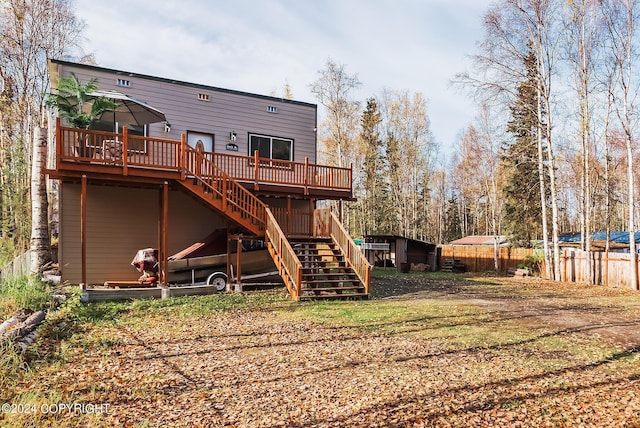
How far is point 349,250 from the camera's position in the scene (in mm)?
12344

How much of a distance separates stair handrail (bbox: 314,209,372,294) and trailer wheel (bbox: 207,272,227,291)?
3512 millimetres

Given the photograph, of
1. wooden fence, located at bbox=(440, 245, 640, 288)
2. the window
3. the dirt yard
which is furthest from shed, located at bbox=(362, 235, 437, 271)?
the dirt yard

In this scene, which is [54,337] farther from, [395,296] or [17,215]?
[17,215]

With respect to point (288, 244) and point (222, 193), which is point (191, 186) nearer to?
point (222, 193)

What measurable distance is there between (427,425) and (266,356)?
2.72 meters

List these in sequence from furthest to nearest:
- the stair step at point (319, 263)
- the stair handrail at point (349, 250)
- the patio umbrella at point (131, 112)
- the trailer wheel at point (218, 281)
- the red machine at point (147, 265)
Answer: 1. the trailer wheel at point (218, 281)
2. the stair step at point (319, 263)
3. the red machine at point (147, 265)
4. the patio umbrella at point (131, 112)
5. the stair handrail at point (349, 250)

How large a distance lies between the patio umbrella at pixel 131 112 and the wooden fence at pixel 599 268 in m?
16.8

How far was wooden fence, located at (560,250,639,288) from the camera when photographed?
52.5ft

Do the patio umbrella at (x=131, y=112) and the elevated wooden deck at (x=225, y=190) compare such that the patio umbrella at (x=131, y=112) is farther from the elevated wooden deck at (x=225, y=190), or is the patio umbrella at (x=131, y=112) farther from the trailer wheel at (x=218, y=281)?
the trailer wheel at (x=218, y=281)

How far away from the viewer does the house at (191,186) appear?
1118 centimetres

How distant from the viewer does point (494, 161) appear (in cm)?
3209

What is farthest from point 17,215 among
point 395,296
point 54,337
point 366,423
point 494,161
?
point 494,161

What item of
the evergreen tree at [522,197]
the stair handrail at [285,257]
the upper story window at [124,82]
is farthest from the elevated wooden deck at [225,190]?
the evergreen tree at [522,197]

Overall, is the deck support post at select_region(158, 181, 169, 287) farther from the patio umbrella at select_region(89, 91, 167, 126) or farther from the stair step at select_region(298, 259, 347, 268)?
the stair step at select_region(298, 259, 347, 268)
